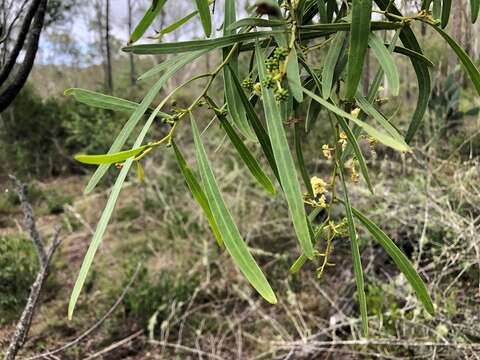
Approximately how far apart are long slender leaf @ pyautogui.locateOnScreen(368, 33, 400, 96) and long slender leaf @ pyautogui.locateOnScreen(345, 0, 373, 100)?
35mm

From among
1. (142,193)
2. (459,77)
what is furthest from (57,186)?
(459,77)

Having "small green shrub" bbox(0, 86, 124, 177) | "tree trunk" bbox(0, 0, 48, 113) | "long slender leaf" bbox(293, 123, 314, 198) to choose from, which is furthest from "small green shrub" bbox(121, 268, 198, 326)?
"small green shrub" bbox(0, 86, 124, 177)

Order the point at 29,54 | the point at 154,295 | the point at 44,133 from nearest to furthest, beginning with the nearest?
the point at 29,54
the point at 154,295
the point at 44,133

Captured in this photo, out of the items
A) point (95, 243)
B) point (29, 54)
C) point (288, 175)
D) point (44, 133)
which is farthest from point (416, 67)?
point (44, 133)

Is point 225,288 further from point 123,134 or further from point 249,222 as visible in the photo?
point 123,134

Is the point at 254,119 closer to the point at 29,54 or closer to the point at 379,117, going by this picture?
the point at 379,117

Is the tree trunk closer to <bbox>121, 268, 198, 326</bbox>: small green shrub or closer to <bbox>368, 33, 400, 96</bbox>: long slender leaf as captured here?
<bbox>368, 33, 400, 96</bbox>: long slender leaf

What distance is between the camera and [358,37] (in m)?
0.28

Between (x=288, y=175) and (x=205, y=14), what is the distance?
0.47 feet

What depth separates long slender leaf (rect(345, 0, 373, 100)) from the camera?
275mm

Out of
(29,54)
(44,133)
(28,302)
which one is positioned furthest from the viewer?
(44,133)

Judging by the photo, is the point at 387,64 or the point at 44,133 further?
the point at 44,133

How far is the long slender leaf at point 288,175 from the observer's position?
0.26 m

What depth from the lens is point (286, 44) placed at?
0.32 m
